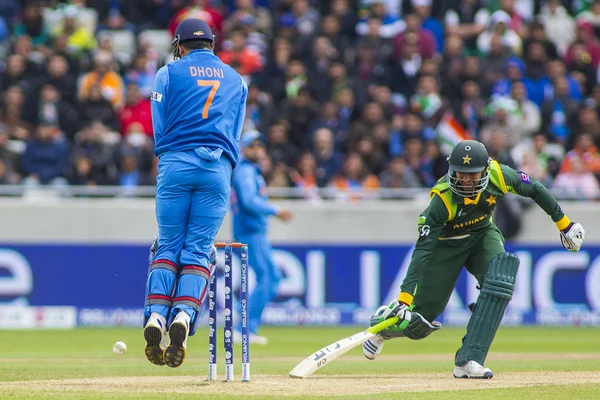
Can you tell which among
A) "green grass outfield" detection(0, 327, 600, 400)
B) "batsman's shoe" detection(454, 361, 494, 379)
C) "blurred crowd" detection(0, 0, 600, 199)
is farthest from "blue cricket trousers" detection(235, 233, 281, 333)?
"batsman's shoe" detection(454, 361, 494, 379)

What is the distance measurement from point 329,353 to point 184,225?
196 cm

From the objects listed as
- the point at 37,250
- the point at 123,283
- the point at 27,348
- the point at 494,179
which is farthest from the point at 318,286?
the point at 494,179

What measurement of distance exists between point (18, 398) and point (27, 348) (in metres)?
6.57

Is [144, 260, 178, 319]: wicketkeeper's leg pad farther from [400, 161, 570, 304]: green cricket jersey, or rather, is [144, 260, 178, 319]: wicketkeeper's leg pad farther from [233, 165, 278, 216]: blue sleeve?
[233, 165, 278, 216]: blue sleeve

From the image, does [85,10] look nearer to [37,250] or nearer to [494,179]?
[37,250]

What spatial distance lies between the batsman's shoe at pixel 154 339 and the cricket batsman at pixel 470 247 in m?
2.36

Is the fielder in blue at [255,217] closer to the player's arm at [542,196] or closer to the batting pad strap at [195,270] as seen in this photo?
the player's arm at [542,196]

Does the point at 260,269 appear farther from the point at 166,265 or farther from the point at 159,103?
the point at 159,103

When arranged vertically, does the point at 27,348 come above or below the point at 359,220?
below

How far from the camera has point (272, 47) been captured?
848 inches

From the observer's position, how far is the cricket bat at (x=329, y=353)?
10211 millimetres

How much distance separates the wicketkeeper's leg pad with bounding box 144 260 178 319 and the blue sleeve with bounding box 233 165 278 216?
5.97 meters

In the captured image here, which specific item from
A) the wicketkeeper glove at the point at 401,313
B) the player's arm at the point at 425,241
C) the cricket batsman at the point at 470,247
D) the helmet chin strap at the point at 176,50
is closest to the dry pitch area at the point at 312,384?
the cricket batsman at the point at 470,247

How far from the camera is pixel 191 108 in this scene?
9.29m
